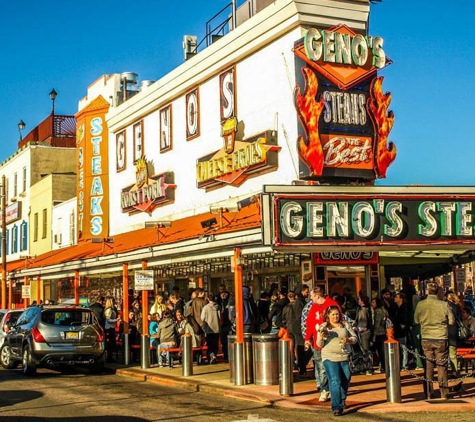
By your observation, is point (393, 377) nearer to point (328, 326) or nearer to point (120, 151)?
point (328, 326)

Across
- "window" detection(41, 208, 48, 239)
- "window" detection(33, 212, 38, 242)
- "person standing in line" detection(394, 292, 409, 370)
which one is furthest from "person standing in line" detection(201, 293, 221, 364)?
"window" detection(33, 212, 38, 242)

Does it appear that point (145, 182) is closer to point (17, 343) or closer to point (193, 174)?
point (193, 174)

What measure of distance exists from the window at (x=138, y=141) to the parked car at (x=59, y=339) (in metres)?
11.2

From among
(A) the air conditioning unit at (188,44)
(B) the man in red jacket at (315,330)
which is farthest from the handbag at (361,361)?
(A) the air conditioning unit at (188,44)

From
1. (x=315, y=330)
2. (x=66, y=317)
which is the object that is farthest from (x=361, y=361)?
(x=66, y=317)

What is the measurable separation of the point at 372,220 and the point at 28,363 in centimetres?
870

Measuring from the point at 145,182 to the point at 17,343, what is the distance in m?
10.5

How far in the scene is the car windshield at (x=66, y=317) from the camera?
19.7 metres

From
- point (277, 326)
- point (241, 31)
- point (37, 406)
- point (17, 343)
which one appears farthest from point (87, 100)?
point (37, 406)

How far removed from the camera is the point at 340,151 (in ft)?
68.3

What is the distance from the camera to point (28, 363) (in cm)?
1936

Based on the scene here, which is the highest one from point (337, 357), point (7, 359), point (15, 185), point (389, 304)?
point (15, 185)

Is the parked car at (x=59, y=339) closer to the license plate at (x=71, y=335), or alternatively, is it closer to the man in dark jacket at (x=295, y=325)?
the license plate at (x=71, y=335)

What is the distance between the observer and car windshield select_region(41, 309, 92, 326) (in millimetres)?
19672
